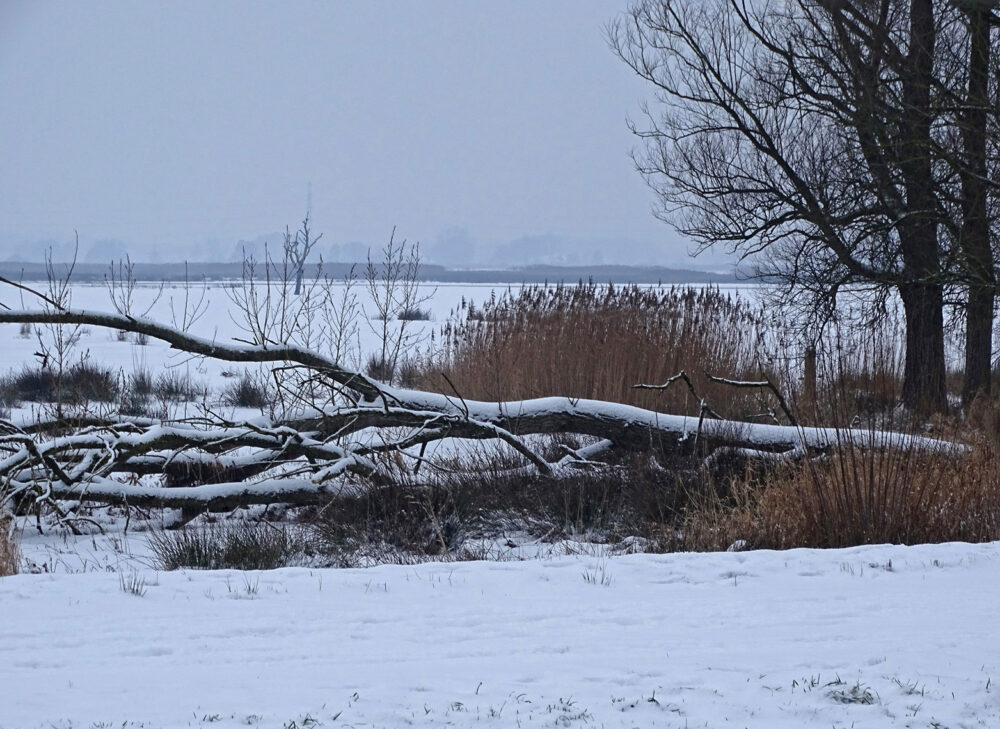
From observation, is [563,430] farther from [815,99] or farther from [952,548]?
[815,99]

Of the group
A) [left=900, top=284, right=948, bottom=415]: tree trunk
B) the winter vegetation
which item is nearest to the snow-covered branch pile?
the winter vegetation

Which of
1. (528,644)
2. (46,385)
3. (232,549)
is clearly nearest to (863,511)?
(528,644)

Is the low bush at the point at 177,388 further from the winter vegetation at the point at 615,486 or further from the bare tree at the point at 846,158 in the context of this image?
the bare tree at the point at 846,158

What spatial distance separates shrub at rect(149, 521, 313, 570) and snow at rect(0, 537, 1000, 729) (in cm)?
100

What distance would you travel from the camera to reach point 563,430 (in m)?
8.24

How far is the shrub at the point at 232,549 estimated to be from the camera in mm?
5941

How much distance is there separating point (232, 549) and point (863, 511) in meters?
4.01

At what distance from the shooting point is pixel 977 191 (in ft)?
34.4

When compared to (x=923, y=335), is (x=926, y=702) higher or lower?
lower

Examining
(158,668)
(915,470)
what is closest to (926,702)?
(158,668)

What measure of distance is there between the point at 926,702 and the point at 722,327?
29.3 feet

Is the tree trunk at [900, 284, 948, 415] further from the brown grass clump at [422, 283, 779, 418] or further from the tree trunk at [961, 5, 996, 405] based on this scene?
the brown grass clump at [422, 283, 779, 418]

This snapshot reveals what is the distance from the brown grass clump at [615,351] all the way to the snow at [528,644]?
17.6ft

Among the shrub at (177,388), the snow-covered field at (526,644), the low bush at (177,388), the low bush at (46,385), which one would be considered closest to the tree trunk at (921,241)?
the snow-covered field at (526,644)
